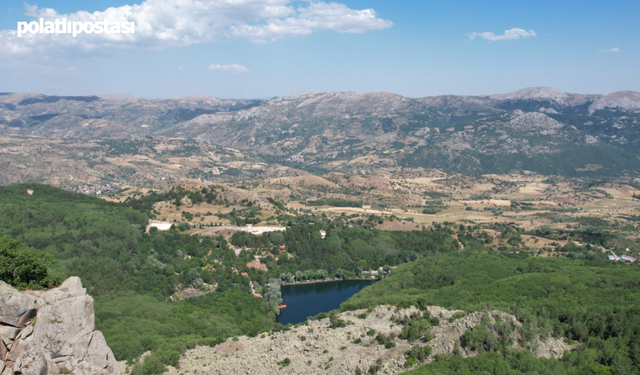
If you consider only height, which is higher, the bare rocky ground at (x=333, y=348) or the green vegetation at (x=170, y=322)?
the bare rocky ground at (x=333, y=348)

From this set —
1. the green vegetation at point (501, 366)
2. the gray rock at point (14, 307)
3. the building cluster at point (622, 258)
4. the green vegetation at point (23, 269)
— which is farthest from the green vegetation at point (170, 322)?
the building cluster at point (622, 258)

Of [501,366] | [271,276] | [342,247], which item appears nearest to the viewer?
[501,366]

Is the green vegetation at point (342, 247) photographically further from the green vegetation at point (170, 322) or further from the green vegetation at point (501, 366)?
the green vegetation at point (501, 366)

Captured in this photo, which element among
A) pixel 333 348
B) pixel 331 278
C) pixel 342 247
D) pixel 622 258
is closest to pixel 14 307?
pixel 333 348

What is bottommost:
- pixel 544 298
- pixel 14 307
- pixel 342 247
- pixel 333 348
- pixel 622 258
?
pixel 342 247

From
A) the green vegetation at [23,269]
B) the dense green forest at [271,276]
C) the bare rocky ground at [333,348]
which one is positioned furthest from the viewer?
the bare rocky ground at [333,348]

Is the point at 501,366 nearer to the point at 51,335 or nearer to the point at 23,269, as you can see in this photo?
the point at 51,335
